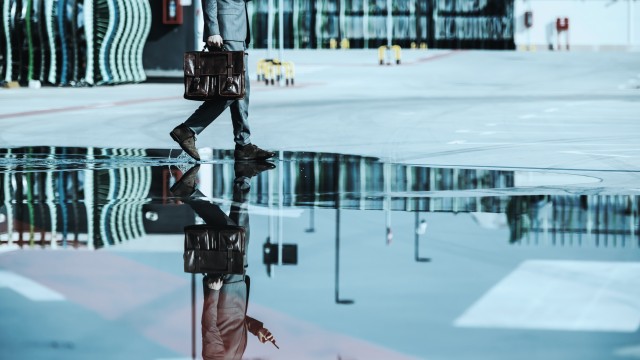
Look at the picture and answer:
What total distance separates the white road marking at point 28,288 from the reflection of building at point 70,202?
1258 millimetres

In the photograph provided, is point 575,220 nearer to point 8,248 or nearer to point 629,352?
point 8,248

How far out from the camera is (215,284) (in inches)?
267

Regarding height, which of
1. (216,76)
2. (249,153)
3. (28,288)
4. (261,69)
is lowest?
(28,288)

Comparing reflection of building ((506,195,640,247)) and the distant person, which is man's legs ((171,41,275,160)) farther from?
reflection of building ((506,195,640,247))

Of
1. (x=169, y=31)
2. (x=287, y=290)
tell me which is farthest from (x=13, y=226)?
(x=169, y=31)

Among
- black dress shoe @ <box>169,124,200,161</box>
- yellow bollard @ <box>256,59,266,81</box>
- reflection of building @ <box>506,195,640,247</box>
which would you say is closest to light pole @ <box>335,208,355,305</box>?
reflection of building @ <box>506,195,640,247</box>

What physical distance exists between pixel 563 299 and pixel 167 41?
3086 cm

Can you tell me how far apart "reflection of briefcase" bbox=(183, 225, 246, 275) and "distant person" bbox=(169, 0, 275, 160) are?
13.1ft

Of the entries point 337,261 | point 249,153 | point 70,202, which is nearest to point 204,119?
point 249,153

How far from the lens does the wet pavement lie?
5.58m

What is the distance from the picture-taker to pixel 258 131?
18203 millimetres

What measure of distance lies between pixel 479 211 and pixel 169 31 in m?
27.2

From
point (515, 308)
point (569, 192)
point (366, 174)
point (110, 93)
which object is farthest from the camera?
point (110, 93)

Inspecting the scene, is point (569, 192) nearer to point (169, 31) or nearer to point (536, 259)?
point (536, 259)
